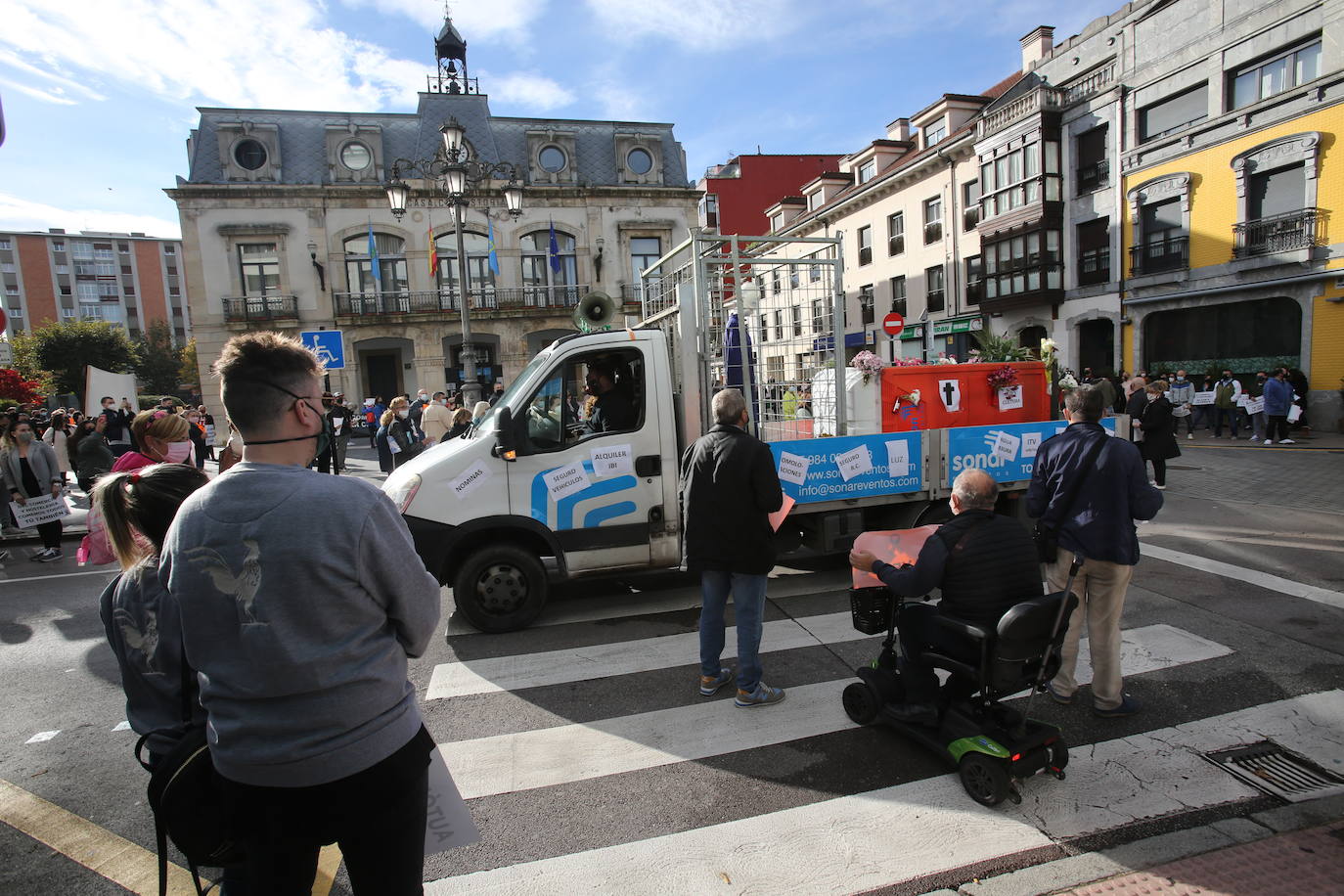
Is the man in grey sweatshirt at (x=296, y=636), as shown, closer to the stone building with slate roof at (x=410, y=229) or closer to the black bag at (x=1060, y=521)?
the black bag at (x=1060, y=521)

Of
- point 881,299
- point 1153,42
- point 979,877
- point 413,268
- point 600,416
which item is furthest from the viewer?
point 881,299

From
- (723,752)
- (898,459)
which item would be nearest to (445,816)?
(723,752)

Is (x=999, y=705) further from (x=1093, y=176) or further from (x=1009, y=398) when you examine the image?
(x=1093, y=176)

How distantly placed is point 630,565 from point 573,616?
26.5 inches

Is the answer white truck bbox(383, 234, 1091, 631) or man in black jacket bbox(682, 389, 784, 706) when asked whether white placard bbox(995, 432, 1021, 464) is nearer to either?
white truck bbox(383, 234, 1091, 631)

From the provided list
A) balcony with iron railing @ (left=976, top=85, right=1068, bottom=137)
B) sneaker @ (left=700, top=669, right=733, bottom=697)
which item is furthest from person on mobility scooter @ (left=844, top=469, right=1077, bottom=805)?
balcony with iron railing @ (left=976, top=85, right=1068, bottom=137)

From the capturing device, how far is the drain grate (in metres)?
3.12

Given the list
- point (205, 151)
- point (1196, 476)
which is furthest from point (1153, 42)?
point (205, 151)

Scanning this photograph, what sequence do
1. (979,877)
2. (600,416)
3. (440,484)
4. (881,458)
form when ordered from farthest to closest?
(881,458)
(600,416)
(440,484)
(979,877)

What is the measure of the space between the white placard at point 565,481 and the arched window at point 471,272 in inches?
1048

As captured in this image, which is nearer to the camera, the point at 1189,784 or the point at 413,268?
the point at 1189,784

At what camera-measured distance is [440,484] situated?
207 inches

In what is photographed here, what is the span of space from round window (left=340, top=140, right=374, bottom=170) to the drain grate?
32.8 meters

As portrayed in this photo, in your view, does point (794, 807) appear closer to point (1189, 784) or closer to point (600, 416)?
point (1189, 784)
